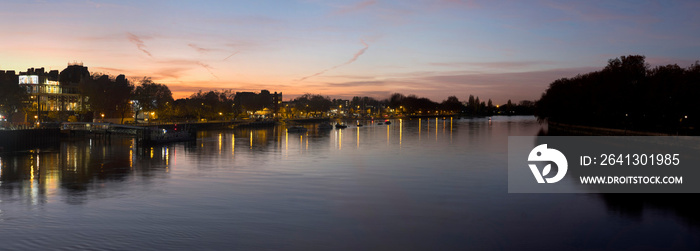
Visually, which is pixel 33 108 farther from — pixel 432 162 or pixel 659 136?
pixel 659 136

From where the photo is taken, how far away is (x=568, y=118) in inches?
5748


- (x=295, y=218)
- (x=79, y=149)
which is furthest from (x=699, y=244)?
(x=79, y=149)

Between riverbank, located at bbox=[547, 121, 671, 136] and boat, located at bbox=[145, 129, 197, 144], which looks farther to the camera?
boat, located at bbox=[145, 129, 197, 144]

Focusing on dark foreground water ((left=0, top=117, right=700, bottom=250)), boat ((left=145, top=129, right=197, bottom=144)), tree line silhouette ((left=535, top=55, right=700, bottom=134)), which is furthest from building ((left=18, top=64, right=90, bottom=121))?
tree line silhouette ((left=535, top=55, right=700, bottom=134))

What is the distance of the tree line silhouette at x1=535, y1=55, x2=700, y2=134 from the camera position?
2859 inches

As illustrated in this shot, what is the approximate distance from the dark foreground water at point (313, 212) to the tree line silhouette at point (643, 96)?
39.0 metres

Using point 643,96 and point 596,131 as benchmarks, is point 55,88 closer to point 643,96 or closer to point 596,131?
point 596,131

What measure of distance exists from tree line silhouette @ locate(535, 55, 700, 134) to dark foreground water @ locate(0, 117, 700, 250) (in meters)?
39.0

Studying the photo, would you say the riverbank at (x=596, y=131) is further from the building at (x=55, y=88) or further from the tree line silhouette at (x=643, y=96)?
the building at (x=55, y=88)

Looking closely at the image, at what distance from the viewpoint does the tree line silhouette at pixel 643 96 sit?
238 feet

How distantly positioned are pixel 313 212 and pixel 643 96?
78354 millimetres

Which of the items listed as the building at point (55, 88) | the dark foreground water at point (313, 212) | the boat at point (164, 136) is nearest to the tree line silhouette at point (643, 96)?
the dark foreground water at point (313, 212)

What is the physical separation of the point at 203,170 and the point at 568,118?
121 m

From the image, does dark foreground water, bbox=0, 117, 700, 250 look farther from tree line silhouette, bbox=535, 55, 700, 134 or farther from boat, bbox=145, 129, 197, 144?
tree line silhouette, bbox=535, 55, 700, 134
